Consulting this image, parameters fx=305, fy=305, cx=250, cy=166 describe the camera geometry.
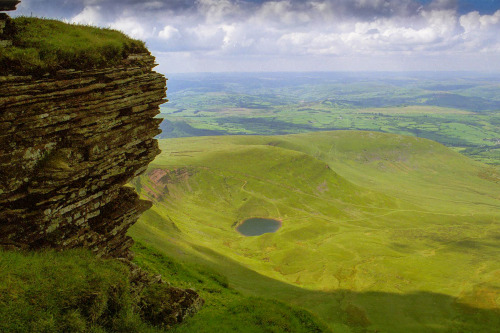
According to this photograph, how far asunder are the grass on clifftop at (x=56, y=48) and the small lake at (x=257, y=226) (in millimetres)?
105769

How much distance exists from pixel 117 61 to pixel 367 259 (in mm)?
94955

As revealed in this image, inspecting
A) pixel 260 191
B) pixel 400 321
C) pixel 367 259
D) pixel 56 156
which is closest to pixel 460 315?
pixel 400 321

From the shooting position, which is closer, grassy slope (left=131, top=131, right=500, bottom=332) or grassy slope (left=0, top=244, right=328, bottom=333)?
grassy slope (left=0, top=244, right=328, bottom=333)

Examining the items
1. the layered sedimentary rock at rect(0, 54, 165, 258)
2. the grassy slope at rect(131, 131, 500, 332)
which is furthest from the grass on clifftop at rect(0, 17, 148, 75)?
the grassy slope at rect(131, 131, 500, 332)

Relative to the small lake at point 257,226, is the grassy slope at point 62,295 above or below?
above

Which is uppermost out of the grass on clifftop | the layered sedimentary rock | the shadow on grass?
the grass on clifftop

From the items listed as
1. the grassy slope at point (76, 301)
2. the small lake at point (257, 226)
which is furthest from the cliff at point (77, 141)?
the small lake at point (257, 226)

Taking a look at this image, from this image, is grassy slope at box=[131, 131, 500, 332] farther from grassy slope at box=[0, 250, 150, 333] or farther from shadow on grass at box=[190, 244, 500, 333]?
grassy slope at box=[0, 250, 150, 333]

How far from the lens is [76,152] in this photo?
68.0 feet

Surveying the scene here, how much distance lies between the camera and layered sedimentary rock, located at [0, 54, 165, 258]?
1795cm

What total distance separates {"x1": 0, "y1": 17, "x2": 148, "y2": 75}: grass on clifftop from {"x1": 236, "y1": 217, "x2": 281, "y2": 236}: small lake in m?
106

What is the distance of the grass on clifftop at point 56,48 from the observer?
18.1 meters

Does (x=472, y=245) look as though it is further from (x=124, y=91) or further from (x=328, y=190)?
(x=124, y=91)

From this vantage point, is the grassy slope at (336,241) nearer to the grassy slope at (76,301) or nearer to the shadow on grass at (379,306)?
the shadow on grass at (379,306)
